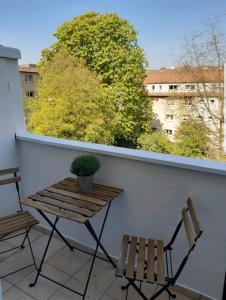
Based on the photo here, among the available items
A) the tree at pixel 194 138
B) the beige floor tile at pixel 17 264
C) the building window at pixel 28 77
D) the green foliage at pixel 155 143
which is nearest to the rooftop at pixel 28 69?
the building window at pixel 28 77

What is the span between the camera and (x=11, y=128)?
2.63m

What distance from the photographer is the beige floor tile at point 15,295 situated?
1863mm

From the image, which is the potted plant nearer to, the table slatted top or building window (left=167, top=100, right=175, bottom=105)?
the table slatted top

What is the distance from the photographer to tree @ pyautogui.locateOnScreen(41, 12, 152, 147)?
14.1m

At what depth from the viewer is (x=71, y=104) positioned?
534 inches

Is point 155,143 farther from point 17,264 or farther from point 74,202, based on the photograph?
point 74,202

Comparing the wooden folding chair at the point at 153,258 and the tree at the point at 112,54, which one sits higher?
the tree at the point at 112,54

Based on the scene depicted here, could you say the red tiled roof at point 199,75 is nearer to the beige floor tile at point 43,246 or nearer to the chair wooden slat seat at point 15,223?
the beige floor tile at point 43,246

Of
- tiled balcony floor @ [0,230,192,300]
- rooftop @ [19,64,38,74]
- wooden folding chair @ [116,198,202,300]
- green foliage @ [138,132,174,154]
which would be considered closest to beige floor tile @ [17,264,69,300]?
tiled balcony floor @ [0,230,192,300]

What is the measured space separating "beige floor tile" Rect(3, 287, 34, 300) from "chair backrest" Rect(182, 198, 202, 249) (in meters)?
1.24

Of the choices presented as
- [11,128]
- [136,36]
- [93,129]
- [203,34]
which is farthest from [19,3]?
[11,128]

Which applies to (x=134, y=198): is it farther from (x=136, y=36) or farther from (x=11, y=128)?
(x=136, y=36)

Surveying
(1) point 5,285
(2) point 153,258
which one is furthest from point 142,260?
(1) point 5,285

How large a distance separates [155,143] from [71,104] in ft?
17.2
